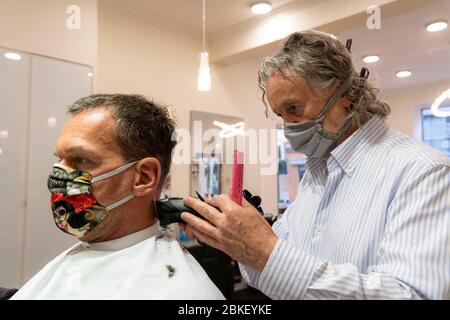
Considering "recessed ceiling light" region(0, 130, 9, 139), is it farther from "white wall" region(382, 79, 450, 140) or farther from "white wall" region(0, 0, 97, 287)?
"white wall" region(382, 79, 450, 140)

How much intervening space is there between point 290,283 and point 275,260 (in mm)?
68

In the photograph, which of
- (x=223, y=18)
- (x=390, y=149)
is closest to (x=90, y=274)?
(x=390, y=149)

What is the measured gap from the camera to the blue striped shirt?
83cm

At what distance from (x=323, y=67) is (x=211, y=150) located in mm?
2691

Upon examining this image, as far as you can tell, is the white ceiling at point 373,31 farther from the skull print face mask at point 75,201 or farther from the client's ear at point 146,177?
the skull print face mask at point 75,201

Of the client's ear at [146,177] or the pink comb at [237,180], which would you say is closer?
the pink comb at [237,180]

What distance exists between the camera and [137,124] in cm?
117

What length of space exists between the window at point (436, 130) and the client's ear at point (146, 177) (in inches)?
226

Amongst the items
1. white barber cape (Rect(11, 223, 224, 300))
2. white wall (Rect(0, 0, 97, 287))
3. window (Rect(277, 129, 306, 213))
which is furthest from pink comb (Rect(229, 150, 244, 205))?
window (Rect(277, 129, 306, 213))

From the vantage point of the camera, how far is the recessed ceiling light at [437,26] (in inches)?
134

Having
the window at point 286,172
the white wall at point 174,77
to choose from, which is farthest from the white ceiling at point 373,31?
the window at point 286,172

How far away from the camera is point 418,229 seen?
2.82 ft

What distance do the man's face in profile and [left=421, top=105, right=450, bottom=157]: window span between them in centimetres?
586

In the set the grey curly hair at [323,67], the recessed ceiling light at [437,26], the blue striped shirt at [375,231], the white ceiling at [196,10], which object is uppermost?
the white ceiling at [196,10]
